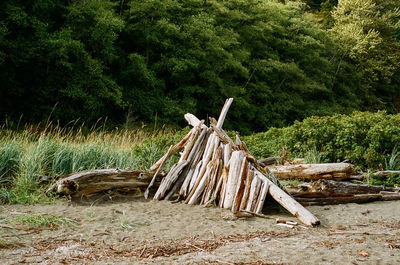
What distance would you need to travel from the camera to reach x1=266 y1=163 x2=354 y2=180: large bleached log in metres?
7.01

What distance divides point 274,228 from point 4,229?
10.5 feet

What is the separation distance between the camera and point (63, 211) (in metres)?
5.21

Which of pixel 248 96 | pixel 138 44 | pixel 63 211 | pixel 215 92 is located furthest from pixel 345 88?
pixel 63 211

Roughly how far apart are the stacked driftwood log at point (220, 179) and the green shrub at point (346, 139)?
3356 mm

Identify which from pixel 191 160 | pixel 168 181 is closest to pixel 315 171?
pixel 191 160

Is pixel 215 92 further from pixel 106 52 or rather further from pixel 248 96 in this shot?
pixel 106 52

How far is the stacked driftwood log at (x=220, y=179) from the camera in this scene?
5.23 metres

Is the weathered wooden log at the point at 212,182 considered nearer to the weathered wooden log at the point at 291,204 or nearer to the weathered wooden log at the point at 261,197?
the weathered wooden log at the point at 291,204

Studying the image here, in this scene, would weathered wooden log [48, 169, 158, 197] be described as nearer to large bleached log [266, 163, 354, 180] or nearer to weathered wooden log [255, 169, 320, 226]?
weathered wooden log [255, 169, 320, 226]

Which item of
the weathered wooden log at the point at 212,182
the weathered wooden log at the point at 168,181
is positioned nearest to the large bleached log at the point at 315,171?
the weathered wooden log at the point at 212,182

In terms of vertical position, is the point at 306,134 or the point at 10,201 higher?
the point at 306,134

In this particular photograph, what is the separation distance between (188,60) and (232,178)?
16.2 metres

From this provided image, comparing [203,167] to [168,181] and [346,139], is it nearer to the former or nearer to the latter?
[168,181]

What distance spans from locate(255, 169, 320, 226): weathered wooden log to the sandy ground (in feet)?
0.47
